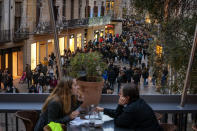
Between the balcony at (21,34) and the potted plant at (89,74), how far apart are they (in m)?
20.3

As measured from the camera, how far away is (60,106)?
3848 millimetres

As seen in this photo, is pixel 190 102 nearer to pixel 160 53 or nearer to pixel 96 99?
pixel 96 99

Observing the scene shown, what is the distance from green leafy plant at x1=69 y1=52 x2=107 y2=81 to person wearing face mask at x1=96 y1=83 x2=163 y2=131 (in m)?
1.06

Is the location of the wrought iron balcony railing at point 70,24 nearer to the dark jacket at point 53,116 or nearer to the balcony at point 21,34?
the balcony at point 21,34

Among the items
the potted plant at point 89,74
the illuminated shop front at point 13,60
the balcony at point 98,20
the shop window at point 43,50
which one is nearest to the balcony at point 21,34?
the illuminated shop front at point 13,60

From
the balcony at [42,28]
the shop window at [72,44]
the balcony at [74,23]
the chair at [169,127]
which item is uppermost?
the balcony at [74,23]

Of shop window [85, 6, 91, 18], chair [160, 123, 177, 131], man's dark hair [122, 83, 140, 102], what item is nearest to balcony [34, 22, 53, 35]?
shop window [85, 6, 91, 18]

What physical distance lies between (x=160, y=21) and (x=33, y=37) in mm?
16295

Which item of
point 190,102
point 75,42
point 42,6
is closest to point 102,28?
point 75,42

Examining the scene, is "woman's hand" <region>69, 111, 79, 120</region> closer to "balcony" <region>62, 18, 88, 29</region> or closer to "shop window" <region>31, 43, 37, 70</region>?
"shop window" <region>31, 43, 37, 70</region>

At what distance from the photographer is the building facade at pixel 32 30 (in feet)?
78.4

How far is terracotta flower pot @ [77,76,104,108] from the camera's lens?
430 cm

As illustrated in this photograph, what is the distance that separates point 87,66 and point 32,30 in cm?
2254

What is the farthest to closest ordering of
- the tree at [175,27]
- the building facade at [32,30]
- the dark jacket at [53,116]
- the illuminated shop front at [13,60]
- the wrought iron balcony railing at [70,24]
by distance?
1. the wrought iron balcony railing at [70,24]
2. the building facade at [32,30]
3. the illuminated shop front at [13,60]
4. the tree at [175,27]
5. the dark jacket at [53,116]
